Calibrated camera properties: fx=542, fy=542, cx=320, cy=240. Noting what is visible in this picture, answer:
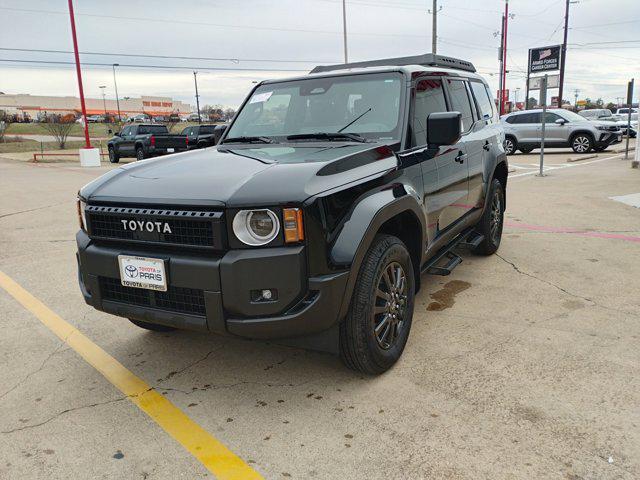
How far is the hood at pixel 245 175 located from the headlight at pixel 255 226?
0.06 m

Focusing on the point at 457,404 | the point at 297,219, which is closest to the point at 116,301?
the point at 297,219

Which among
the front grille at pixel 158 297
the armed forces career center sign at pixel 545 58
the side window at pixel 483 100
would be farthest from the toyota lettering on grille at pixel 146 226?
the armed forces career center sign at pixel 545 58

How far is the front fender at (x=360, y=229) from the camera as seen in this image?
9.09 ft

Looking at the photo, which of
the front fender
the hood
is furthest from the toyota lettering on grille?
the front fender

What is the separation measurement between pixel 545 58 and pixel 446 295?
4550cm

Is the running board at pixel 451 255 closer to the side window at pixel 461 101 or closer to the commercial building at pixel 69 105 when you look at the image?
the side window at pixel 461 101

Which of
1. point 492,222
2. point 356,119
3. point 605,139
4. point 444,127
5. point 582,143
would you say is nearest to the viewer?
point 444,127

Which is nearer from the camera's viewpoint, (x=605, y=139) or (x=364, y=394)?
(x=364, y=394)

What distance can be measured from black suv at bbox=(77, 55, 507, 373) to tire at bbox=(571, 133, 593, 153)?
60.6ft

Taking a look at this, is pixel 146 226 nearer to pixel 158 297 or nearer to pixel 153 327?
pixel 158 297

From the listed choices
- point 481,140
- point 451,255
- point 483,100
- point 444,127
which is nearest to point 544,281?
point 451,255

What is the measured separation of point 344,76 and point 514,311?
2.27 meters

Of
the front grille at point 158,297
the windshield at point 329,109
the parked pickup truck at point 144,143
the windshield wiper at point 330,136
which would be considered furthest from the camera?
the parked pickup truck at point 144,143

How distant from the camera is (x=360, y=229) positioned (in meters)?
2.87
